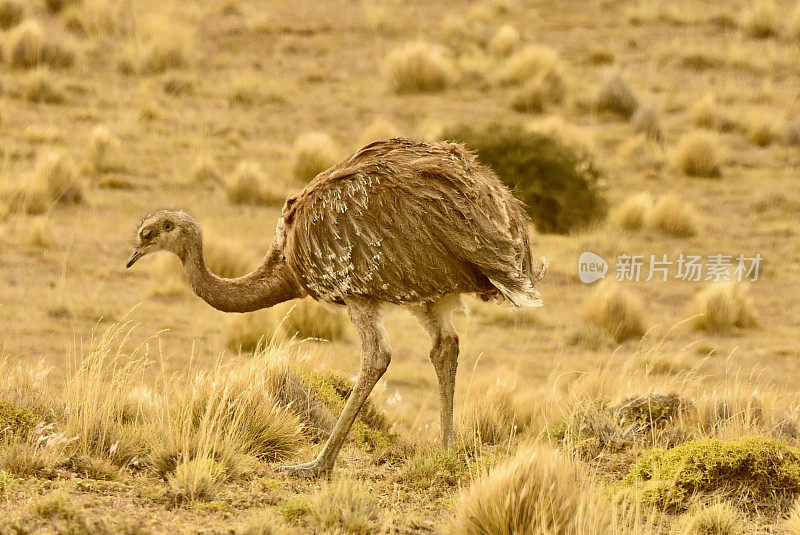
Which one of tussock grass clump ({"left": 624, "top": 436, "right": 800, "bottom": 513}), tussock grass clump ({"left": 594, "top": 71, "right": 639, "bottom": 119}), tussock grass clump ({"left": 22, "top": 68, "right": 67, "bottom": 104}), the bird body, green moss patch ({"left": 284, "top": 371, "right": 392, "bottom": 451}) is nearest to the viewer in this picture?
the bird body

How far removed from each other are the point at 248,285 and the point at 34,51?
14.8 meters

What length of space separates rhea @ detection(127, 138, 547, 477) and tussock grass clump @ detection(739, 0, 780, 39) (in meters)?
20.0

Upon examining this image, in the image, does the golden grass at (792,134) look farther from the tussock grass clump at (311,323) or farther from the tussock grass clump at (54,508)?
the tussock grass clump at (54,508)

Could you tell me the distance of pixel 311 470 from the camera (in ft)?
22.9

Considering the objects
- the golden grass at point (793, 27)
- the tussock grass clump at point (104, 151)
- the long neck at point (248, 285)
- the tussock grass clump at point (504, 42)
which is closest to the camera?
the long neck at point (248, 285)

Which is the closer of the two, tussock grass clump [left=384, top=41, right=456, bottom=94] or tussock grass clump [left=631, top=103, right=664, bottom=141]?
tussock grass clump [left=631, top=103, right=664, bottom=141]

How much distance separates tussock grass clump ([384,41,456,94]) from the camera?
2166 cm

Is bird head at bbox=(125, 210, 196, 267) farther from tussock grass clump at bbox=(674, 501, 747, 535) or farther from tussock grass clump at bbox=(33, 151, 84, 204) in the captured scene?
tussock grass clump at bbox=(33, 151, 84, 204)

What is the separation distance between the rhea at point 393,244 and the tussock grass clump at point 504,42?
1768cm

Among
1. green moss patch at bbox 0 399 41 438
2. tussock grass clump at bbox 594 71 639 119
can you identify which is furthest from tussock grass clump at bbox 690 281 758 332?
tussock grass clump at bbox 594 71 639 119

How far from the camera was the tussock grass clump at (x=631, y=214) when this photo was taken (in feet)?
51.6

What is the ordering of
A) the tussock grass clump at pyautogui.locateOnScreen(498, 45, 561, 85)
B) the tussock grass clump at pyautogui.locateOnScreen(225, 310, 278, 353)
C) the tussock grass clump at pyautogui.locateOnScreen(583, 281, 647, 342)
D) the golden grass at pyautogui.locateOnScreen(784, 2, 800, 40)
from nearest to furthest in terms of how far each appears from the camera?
the tussock grass clump at pyautogui.locateOnScreen(225, 310, 278, 353) → the tussock grass clump at pyautogui.locateOnScreen(583, 281, 647, 342) → the tussock grass clump at pyautogui.locateOnScreen(498, 45, 561, 85) → the golden grass at pyautogui.locateOnScreen(784, 2, 800, 40)

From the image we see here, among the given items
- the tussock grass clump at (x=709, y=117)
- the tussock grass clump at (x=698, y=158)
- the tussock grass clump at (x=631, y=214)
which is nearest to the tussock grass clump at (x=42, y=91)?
the tussock grass clump at (x=631, y=214)

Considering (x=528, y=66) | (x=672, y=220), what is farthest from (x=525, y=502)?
(x=528, y=66)
